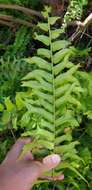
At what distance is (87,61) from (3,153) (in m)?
0.77

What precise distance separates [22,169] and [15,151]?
0.19 meters

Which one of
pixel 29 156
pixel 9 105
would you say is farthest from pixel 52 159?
pixel 9 105

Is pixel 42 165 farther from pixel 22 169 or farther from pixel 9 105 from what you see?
pixel 9 105

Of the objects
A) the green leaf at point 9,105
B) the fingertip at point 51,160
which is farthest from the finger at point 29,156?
the green leaf at point 9,105

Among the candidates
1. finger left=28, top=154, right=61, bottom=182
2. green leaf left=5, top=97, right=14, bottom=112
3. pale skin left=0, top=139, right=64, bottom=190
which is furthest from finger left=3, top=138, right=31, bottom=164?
green leaf left=5, top=97, right=14, bottom=112

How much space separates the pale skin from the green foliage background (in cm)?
8

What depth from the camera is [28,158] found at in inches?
91.1

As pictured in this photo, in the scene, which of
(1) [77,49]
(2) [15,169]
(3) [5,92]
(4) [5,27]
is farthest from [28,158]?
(4) [5,27]

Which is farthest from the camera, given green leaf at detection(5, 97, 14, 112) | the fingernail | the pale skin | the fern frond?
green leaf at detection(5, 97, 14, 112)

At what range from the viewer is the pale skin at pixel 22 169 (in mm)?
2139

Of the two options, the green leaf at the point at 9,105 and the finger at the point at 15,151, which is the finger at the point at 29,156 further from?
the green leaf at the point at 9,105

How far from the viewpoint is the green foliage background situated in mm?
2420

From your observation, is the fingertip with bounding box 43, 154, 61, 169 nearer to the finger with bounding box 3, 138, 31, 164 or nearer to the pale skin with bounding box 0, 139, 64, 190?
the pale skin with bounding box 0, 139, 64, 190

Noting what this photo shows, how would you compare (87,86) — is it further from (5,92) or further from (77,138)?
(5,92)
